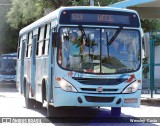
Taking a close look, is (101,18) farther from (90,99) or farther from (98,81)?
(90,99)

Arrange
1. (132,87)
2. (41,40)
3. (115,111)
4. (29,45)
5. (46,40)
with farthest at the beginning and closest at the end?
(29,45) → (41,40) → (115,111) → (46,40) → (132,87)

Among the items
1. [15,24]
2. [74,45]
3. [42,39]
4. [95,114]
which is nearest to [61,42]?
[74,45]

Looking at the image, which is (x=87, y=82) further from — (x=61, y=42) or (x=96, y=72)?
(x=61, y=42)

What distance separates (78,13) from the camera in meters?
13.1

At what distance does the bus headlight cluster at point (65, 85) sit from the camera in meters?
12.4

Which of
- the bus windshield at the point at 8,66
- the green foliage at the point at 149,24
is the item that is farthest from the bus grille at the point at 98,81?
the bus windshield at the point at 8,66

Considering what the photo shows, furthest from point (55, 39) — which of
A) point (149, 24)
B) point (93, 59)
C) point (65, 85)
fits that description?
point (149, 24)

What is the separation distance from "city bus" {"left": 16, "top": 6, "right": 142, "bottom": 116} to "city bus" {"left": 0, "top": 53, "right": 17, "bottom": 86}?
30248 mm

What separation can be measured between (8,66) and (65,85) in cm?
3185

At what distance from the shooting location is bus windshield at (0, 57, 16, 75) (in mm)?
43531

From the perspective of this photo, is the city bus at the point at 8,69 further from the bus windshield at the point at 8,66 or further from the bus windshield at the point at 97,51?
the bus windshield at the point at 97,51

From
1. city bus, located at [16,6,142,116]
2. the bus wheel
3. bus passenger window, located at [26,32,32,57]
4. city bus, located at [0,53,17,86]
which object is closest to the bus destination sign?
city bus, located at [16,6,142,116]

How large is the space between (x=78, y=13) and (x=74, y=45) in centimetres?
92

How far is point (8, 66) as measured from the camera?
4378 cm
